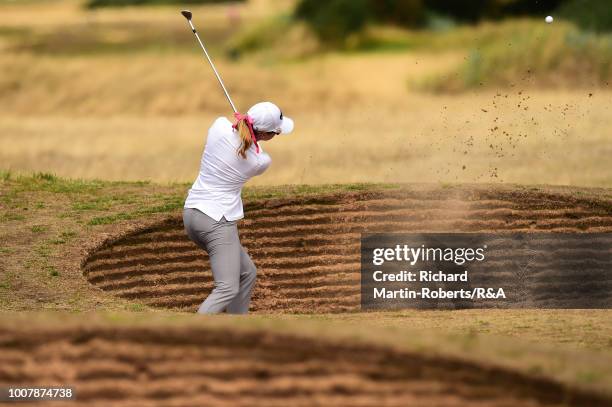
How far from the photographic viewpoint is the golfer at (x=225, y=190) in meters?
10.9

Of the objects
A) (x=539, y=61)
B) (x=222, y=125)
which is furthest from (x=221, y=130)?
(x=539, y=61)

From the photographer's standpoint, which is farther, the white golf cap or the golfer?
the golfer

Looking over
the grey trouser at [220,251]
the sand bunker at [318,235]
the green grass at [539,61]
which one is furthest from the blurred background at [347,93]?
the grey trouser at [220,251]

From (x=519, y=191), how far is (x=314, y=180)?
6329 millimetres

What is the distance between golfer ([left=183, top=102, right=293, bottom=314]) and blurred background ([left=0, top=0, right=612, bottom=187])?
9.32 metres

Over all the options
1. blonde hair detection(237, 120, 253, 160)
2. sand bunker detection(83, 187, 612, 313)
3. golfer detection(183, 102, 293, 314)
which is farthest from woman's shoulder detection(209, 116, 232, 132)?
sand bunker detection(83, 187, 612, 313)

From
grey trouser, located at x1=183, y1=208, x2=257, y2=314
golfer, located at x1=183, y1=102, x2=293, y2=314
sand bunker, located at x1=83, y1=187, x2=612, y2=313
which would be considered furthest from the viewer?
sand bunker, located at x1=83, y1=187, x2=612, y2=313

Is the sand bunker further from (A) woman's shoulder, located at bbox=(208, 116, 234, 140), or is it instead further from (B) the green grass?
(B) the green grass

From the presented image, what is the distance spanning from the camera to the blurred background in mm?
26031

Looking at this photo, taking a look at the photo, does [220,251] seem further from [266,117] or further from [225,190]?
[266,117]

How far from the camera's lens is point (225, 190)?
11.1 m

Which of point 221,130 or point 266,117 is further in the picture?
point 221,130

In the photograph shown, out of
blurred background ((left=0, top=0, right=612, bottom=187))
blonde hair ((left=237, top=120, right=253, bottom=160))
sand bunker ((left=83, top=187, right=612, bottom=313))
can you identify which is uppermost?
blurred background ((left=0, top=0, right=612, bottom=187))

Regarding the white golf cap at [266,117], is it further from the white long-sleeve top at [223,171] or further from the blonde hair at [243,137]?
the white long-sleeve top at [223,171]
